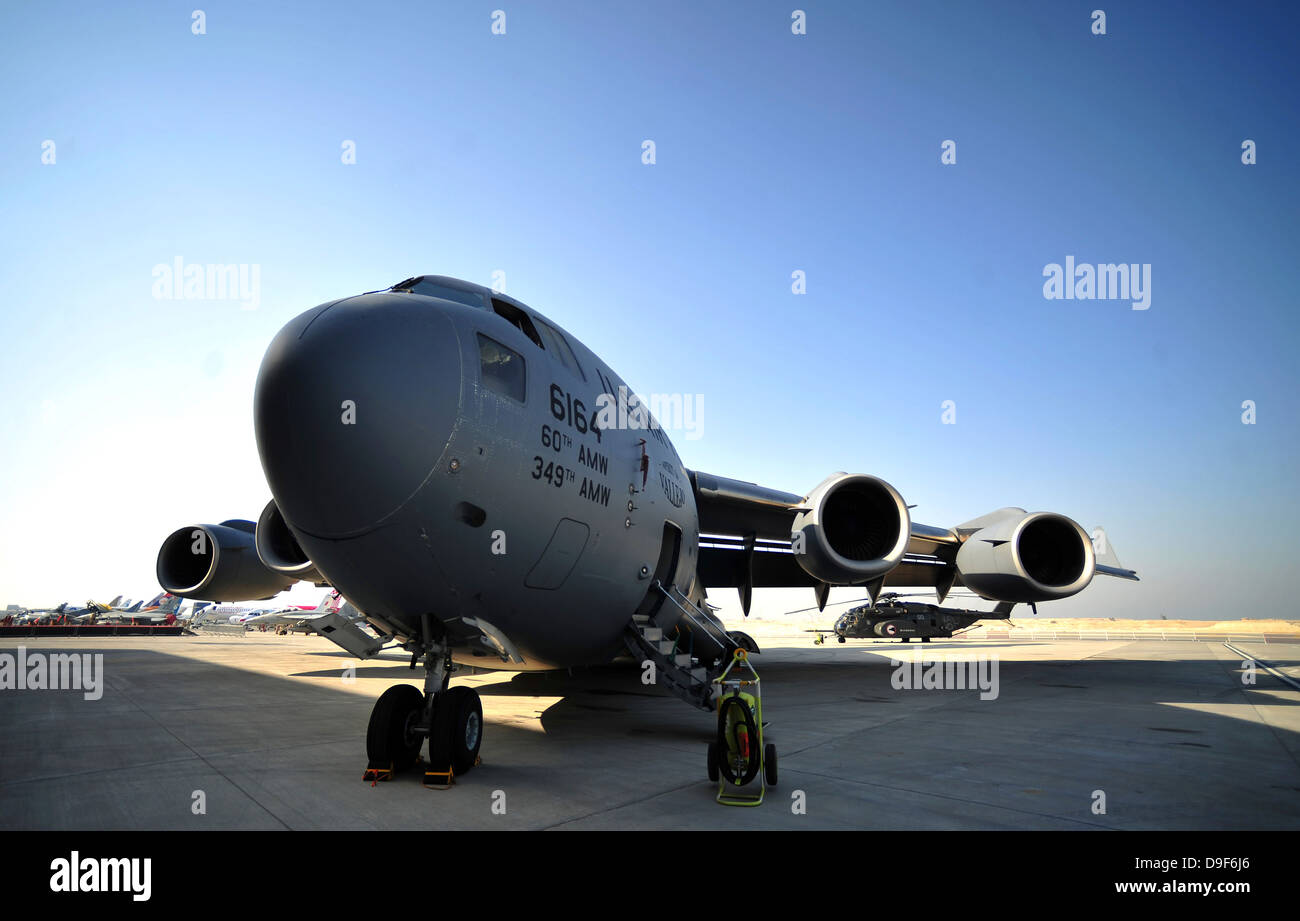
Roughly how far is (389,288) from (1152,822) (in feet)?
22.8

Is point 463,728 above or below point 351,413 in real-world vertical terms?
below

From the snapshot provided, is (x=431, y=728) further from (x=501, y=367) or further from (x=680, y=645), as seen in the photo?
(x=680, y=645)

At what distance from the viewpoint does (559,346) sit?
6.62 m

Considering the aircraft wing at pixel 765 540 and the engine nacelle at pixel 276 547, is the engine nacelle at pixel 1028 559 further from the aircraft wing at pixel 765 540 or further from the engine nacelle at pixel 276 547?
the engine nacelle at pixel 276 547

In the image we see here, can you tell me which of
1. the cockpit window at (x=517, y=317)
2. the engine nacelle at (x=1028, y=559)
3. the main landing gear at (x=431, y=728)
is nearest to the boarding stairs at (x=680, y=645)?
the main landing gear at (x=431, y=728)

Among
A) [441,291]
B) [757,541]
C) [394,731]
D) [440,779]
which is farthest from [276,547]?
[757,541]

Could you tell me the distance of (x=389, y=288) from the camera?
240 inches

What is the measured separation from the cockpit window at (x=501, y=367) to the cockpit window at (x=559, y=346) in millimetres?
822

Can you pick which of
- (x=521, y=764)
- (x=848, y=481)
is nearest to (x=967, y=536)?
(x=848, y=481)

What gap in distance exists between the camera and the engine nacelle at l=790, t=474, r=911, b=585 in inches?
415

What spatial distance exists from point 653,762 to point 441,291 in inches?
181

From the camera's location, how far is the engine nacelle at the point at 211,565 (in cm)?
1340

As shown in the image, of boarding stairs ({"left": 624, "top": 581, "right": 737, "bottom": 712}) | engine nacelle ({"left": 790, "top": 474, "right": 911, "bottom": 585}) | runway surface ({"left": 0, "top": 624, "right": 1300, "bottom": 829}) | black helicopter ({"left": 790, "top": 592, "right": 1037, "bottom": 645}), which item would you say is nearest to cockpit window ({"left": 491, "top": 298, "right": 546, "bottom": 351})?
boarding stairs ({"left": 624, "top": 581, "right": 737, "bottom": 712})
